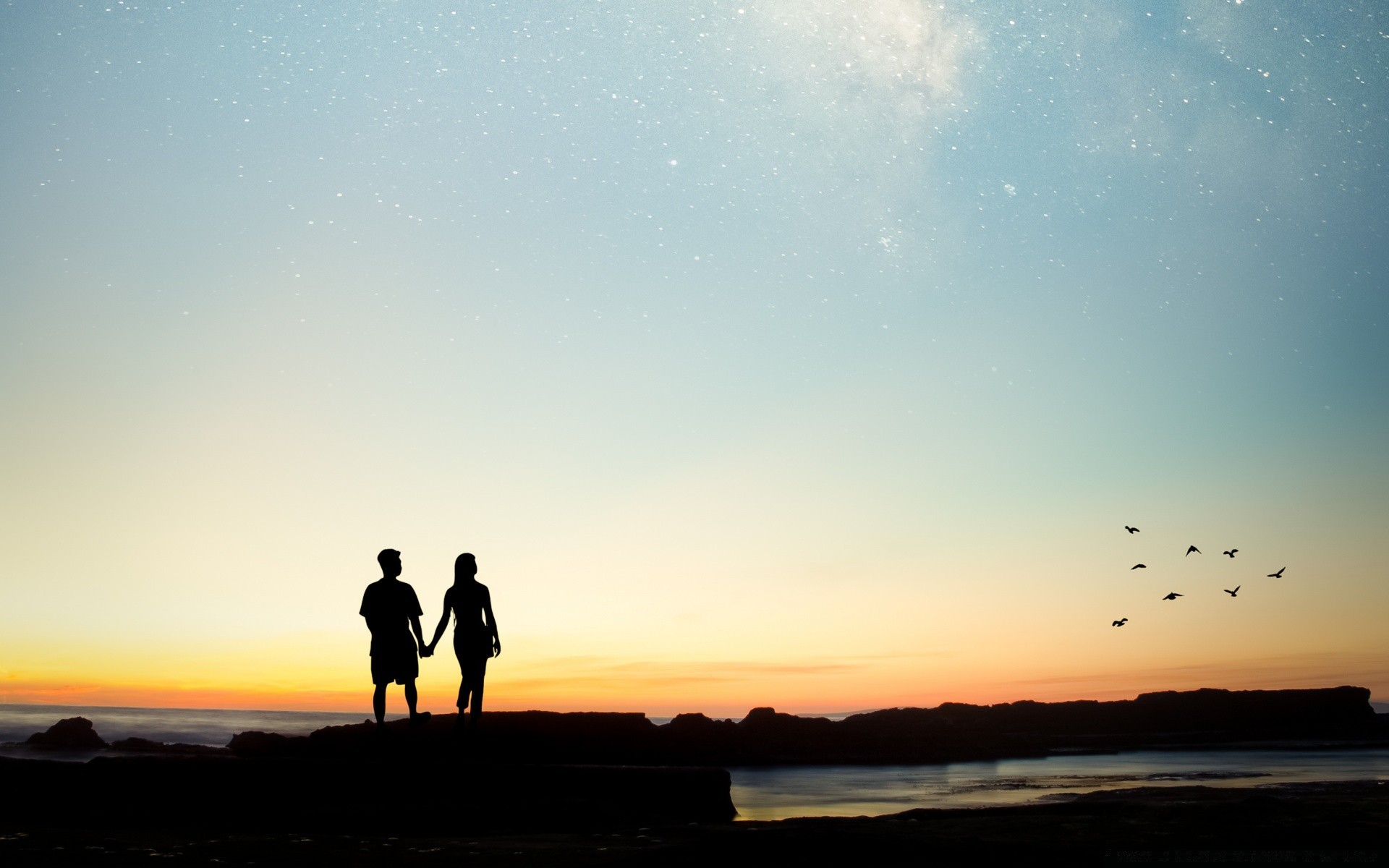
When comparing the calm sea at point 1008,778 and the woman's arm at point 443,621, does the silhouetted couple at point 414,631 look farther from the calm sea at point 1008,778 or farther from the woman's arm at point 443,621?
the calm sea at point 1008,778

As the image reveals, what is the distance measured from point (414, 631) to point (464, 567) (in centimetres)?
105

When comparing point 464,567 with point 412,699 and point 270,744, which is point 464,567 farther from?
point 270,744

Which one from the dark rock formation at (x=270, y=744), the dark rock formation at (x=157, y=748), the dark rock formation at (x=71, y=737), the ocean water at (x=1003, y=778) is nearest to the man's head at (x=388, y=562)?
the ocean water at (x=1003, y=778)

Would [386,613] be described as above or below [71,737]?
above

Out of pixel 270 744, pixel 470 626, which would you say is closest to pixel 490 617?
pixel 470 626

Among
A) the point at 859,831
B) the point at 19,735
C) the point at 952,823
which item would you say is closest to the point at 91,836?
the point at 859,831

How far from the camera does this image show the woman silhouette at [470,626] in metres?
11.6

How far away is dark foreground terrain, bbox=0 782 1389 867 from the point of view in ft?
22.1

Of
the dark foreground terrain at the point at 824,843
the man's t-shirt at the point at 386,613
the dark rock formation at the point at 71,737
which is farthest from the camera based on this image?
the dark rock formation at the point at 71,737

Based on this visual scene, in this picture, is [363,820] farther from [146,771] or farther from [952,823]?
[952,823]

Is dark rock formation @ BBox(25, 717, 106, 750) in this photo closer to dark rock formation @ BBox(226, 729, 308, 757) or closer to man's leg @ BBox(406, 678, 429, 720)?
dark rock formation @ BBox(226, 729, 308, 757)

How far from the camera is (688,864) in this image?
6402mm

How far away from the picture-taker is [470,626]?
458 inches

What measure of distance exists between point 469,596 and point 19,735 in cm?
9944
